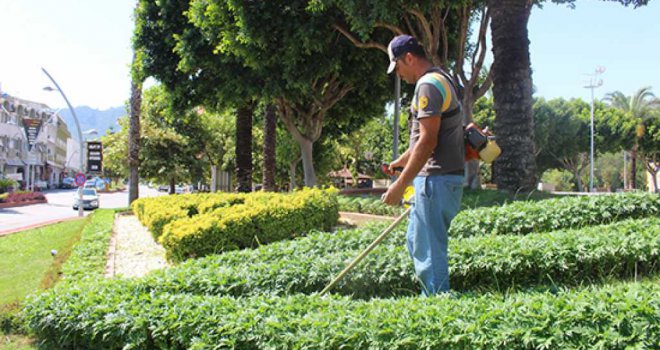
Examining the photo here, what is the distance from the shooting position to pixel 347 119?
2058cm

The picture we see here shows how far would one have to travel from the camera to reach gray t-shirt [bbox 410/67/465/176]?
3375 millimetres

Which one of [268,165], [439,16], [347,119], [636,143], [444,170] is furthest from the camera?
[636,143]

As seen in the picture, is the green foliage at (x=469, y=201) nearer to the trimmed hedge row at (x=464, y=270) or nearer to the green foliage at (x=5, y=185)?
the trimmed hedge row at (x=464, y=270)

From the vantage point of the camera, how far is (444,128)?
137 inches

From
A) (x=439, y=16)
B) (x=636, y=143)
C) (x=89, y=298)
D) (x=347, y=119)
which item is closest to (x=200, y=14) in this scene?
(x=439, y=16)

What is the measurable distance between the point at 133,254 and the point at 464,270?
6.83m

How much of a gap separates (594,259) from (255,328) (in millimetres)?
2944

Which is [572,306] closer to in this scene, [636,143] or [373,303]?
[373,303]

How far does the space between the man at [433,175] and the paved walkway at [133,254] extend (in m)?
3.61

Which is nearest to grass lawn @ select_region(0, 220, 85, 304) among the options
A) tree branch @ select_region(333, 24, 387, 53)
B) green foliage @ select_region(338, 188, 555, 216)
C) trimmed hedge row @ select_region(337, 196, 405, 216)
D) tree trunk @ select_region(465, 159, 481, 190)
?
green foliage @ select_region(338, 188, 555, 216)

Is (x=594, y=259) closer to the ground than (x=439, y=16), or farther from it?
closer to the ground

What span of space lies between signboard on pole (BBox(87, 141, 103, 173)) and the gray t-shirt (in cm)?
2050

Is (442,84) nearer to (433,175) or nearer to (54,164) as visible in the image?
(433,175)

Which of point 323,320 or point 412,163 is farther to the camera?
point 412,163
